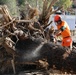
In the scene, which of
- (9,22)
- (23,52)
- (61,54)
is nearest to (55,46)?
(61,54)

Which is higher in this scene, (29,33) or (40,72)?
(29,33)

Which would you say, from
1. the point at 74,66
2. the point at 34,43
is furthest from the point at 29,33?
the point at 74,66

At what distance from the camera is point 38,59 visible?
7.32 m

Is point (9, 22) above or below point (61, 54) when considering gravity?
above

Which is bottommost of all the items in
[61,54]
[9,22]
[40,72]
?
[40,72]

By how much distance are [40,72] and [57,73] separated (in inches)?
17.8

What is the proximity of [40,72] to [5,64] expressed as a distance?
92cm

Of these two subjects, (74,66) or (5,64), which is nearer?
(74,66)

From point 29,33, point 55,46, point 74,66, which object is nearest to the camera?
point 74,66

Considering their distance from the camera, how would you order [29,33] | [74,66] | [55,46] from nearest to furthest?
[74,66], [55,46], [29,33]

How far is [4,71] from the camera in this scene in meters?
7.63

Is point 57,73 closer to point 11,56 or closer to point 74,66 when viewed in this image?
point 74,66

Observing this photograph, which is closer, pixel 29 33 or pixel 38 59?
pixel 38 59

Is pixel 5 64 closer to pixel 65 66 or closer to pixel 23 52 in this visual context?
pixel 23 52
